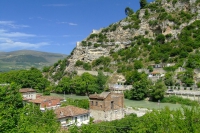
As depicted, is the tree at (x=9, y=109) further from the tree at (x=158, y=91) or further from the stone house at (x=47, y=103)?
the tree at (x=158, y=91)

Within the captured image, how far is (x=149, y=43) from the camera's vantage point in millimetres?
65438

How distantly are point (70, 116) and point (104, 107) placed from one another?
15.0 ft

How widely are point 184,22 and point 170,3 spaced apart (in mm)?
10125

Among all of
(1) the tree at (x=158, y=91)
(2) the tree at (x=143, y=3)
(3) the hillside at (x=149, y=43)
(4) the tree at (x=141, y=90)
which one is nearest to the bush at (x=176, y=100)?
(1) the tree at (x=158, y=91)

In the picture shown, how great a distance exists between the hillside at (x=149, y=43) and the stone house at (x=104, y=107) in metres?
22.1

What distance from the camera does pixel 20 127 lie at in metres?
14.9

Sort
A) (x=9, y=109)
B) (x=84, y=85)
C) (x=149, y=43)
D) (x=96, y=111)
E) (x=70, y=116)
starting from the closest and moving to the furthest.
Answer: (x=9, y=109)
(x=70, y=116)
(x=96, y=111)
(x=84, y=85)
(x=149, y=43)

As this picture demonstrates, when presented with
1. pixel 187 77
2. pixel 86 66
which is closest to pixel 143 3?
pixel 86 66

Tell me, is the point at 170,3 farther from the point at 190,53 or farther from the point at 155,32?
the point at 190,53

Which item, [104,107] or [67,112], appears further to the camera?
[104,107]

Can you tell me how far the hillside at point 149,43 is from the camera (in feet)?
179

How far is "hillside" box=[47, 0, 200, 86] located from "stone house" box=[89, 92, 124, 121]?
22.1 meters

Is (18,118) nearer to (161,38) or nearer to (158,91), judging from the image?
(158,91)

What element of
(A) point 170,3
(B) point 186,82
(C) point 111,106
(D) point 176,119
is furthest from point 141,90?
(A) point 170,3
